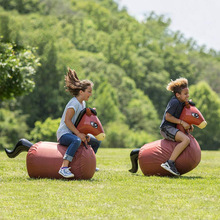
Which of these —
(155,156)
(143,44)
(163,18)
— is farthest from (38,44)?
(163,18)

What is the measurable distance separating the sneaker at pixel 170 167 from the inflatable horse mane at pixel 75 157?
1.35 metres

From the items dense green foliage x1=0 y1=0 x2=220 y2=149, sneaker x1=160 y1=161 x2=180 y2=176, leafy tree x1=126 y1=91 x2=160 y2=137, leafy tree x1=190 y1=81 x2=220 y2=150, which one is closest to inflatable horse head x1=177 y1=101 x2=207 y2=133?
sneaker x1=160 y1=161 x2=180 y2=176

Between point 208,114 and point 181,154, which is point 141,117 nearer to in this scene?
point 208,114

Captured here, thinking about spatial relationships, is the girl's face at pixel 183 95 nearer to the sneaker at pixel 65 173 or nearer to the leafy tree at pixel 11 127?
the sneaker at pixel 65 173

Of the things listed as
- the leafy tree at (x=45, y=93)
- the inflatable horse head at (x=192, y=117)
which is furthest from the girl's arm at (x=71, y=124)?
the leafy tree at (x=45, y=93)

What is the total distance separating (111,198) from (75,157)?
2.10 metres

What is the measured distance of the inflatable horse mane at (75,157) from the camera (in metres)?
9.26

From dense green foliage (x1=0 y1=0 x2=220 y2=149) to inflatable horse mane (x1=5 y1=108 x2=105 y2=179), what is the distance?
28.7 metres

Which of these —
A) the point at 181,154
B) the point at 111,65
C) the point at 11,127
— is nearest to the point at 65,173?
the point at 181,154

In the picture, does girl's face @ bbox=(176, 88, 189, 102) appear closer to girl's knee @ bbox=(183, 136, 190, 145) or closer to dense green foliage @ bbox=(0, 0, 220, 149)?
girl's knee @ bbox=(183, 136, 190, 145)

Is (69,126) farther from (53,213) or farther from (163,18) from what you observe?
(163,18)

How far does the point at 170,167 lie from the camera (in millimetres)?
9805

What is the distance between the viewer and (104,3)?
119062 mm

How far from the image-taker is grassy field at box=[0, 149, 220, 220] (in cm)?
629
